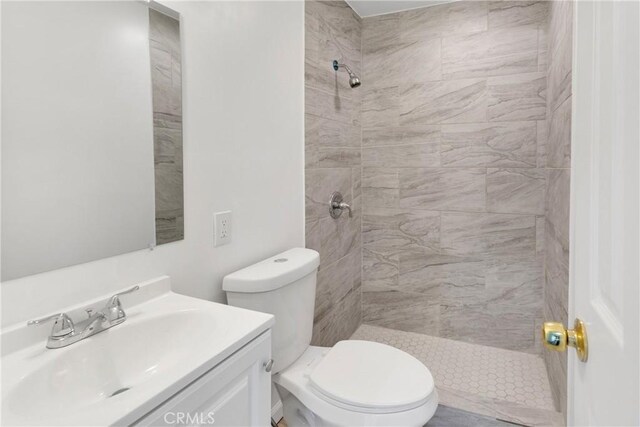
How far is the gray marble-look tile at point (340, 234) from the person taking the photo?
89.0 inches

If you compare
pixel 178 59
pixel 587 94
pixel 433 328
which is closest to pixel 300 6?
pixel 178 59

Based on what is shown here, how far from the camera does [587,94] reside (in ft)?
2.12

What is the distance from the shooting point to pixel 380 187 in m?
2.80

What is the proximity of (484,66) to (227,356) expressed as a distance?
2.37m

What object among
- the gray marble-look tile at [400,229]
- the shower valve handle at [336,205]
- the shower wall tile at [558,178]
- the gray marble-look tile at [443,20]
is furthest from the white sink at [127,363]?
the gray marble-look tile at [443,20]

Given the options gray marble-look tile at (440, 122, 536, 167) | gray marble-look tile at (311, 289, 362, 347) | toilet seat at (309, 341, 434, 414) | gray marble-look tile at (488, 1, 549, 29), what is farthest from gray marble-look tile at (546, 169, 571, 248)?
gray marble-look tile at (311, 289, 362, 347)

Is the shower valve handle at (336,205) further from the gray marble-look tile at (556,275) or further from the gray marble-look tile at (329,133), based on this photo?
the gray marble-look tile at (556,275)

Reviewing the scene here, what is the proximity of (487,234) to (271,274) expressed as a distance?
1698mm

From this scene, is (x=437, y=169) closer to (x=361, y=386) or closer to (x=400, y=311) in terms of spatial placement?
(x=400, y=311)

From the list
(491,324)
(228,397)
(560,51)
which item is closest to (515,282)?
(491,324)

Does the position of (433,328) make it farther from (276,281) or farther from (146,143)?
(146,143)

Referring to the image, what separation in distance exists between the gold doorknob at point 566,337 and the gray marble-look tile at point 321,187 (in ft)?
4.78

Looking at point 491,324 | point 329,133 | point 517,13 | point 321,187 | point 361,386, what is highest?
point 517,13

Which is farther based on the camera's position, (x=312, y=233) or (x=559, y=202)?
(x=312, y=233)
